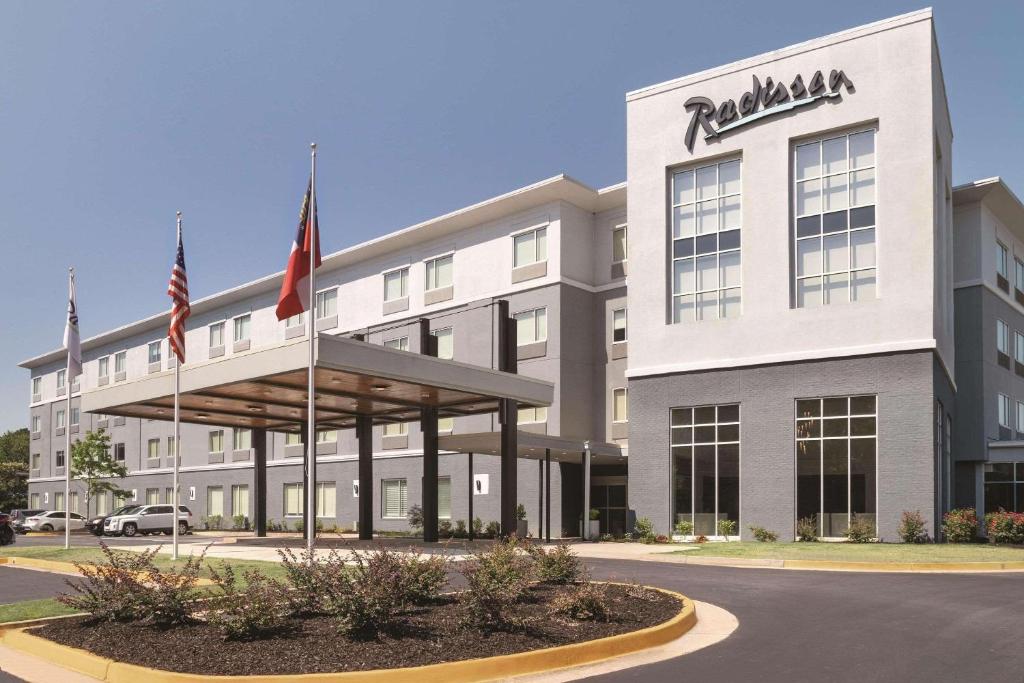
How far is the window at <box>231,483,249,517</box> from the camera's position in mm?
61594

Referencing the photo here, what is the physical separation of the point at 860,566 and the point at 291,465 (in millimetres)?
40317

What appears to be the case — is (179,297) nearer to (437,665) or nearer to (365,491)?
(365,491)

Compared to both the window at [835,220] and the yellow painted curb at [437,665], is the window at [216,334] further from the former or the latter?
the yellow painted curb at [437,665]

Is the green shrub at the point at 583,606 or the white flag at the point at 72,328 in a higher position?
the white flag at the point at 72,328

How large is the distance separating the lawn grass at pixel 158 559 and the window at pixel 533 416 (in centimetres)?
1895

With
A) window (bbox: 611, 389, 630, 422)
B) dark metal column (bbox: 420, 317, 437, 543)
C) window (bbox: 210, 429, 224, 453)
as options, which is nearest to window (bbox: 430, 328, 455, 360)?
window (bbox: 611, 389, 630, 422)

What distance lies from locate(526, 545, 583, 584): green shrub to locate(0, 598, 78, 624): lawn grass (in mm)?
7289

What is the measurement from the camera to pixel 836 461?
33312 mm

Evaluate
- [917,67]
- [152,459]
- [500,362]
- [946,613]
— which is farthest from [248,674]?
[152,459]

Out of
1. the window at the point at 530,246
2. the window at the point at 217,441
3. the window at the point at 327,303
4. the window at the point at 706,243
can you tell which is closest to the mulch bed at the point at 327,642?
the window at the point at 706,243

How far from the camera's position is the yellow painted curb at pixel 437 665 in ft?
31.1

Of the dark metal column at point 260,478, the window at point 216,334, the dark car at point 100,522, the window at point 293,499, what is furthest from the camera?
the window at point 216,334

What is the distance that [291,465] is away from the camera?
2261 inches

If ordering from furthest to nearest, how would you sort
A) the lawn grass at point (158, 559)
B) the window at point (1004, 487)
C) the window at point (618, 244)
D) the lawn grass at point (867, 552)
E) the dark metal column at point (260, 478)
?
the window at point (618, 244) → the dark metal column at point (260, 478) → the window at point (1004, 487) → the lawn grass at point (867, 552) → the lawn grass at point (158, 559)
